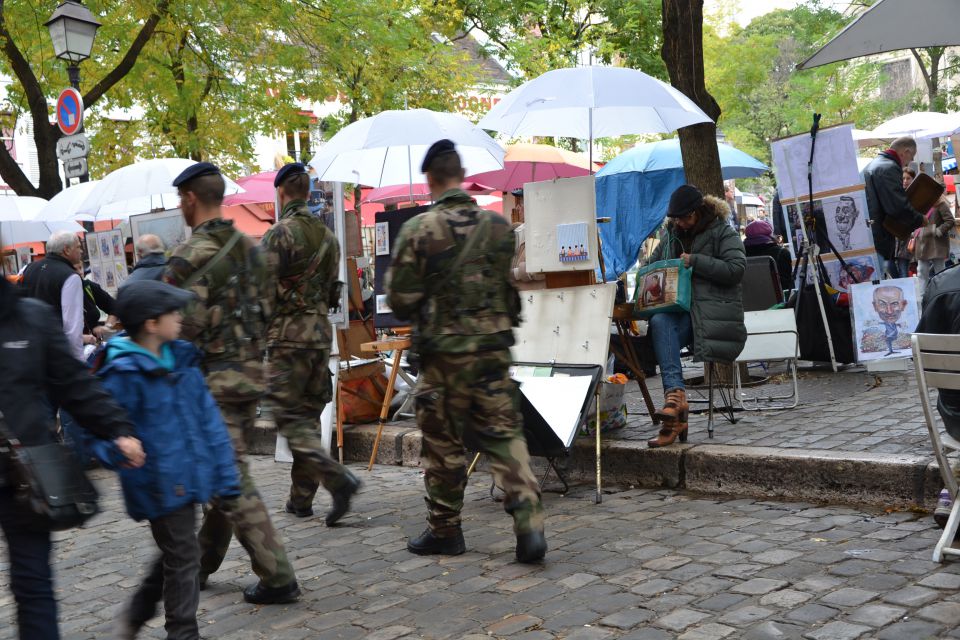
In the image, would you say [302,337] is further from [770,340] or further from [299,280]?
[770,340]

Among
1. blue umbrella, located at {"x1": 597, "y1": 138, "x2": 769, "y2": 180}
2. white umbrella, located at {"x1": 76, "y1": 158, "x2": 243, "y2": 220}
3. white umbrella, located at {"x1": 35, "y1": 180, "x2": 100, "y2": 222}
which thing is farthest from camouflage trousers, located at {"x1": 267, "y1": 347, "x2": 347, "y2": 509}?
blue umbrella, located at {"x1": 597, "y1": 138, "x2": 769, "y2": 180}

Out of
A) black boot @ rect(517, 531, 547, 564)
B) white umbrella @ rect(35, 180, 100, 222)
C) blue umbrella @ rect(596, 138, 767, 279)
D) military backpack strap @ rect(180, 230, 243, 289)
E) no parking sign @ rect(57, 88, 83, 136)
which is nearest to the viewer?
military backpack strap @ rect(180, 230, 243, 289)

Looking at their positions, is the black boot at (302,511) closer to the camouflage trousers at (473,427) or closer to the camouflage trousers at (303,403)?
the camouflage trousers at (303,403)

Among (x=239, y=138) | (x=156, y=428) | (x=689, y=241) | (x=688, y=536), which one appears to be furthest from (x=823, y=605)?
(x=239, y=138)

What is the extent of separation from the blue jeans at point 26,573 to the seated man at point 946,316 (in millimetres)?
3752

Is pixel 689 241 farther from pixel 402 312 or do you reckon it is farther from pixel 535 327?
pixel 402 312

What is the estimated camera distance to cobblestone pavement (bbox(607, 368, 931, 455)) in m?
6.72

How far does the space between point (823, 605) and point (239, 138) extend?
1620 cm

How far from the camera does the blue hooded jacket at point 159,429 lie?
3805mm

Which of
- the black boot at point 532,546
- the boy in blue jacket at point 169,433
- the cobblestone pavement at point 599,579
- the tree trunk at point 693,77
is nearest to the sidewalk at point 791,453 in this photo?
the cobblestone pavement at point 599,579

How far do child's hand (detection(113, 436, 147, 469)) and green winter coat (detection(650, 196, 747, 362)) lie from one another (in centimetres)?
433

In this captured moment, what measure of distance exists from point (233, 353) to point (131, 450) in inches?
65.1

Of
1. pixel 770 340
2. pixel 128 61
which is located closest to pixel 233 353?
pixel 770 340

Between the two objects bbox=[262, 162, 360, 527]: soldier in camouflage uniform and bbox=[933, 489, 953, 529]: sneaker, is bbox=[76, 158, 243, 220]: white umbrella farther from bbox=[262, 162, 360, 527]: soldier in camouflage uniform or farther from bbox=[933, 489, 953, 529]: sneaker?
bbox=[933, 489, 953, 529]: sneaker
